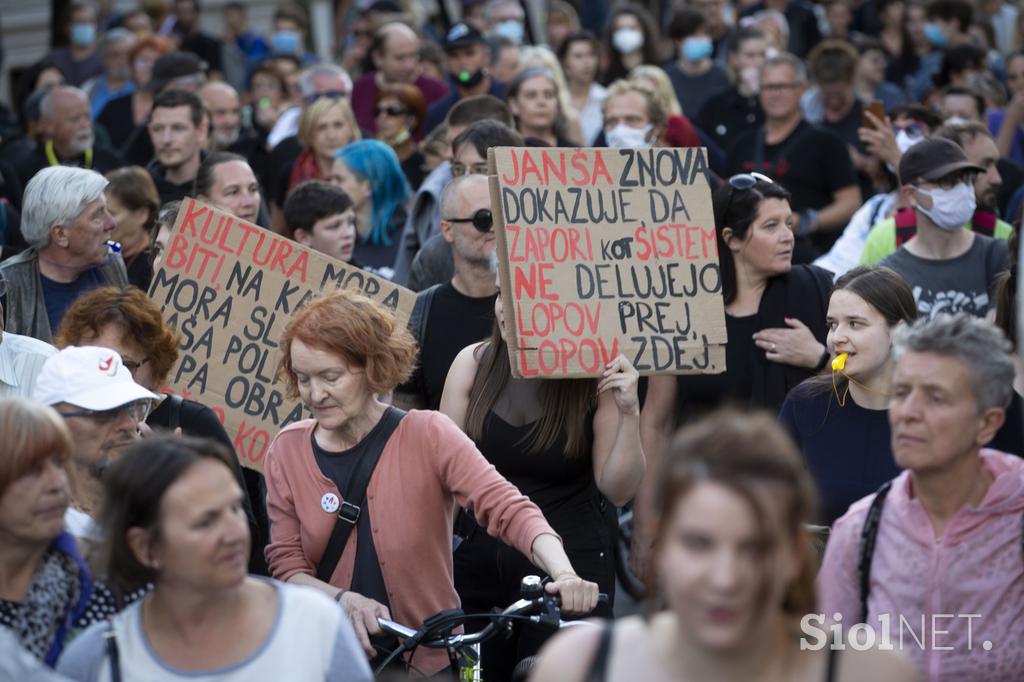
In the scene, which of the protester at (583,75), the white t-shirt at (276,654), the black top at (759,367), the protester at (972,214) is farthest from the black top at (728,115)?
the white t-shirt at (276,654)

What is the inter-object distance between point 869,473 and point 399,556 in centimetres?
161

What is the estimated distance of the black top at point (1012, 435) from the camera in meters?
5.25

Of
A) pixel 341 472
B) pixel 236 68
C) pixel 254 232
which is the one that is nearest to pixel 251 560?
pixel 341 472

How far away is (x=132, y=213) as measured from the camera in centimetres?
802

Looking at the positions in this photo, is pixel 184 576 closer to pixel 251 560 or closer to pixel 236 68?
pixel 251 560

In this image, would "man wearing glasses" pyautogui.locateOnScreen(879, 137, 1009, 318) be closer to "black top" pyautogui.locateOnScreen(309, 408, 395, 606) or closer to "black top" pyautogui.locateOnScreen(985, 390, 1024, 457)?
"black top" pyautogui.locateOnScreen(985, 390, 1024, 457)

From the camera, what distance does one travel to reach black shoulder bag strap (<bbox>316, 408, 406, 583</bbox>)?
190 inches

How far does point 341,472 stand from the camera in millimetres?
4887

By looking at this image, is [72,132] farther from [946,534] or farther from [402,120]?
[946,534]

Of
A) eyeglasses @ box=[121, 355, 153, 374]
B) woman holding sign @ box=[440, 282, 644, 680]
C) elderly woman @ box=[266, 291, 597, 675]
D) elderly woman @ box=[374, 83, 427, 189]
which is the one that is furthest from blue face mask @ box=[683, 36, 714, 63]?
elderly woman @ box=[266, 291, 597, 675]

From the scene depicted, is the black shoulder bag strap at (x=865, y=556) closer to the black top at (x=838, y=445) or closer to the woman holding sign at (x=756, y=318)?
the black top at (x=838, y=445)

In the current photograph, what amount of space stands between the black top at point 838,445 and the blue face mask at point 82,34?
13.1 meters

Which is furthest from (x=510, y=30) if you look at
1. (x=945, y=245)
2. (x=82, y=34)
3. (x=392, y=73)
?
(x=945, y=245)

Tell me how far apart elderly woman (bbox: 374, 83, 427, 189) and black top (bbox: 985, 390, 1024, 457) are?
6.27 meters
